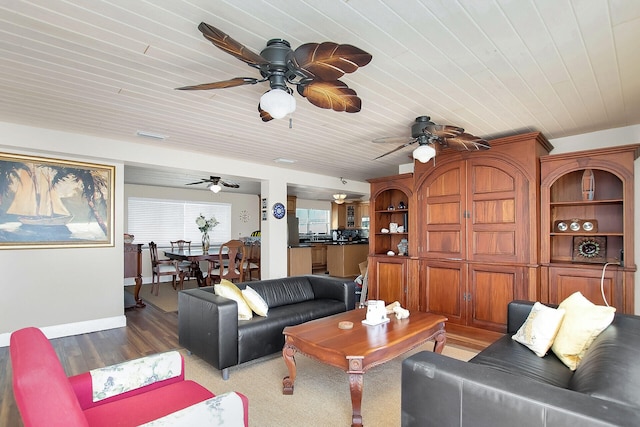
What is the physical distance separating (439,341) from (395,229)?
2.35 m

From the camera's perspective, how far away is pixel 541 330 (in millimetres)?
2254

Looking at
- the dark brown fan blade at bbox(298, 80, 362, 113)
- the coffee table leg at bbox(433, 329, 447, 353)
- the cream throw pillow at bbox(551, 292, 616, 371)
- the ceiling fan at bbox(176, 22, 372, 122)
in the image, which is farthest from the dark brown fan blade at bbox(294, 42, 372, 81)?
the coffee table leg at bbox(433, 329, 447, 353)

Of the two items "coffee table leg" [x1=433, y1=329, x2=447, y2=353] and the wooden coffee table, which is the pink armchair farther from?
"coffee table leg" [x1=433, y1=329, x2=447, y2=353]

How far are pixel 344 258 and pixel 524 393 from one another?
7020mm

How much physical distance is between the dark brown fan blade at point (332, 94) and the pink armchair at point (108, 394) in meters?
1.66

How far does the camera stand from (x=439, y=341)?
297 cm

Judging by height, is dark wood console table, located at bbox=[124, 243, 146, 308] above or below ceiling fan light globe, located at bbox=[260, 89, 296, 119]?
below

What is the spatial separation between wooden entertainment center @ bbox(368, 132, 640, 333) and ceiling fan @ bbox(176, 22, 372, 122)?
2.54 m

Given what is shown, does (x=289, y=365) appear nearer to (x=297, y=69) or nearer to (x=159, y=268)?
(x=297, y=69)

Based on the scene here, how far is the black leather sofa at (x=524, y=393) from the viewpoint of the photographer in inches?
45.1

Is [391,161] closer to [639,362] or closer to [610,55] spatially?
[610,55]

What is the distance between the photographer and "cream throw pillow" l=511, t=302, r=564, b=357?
2215 millimetres

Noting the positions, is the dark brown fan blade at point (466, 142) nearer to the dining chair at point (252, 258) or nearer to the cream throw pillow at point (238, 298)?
the cream throw pillow at point (238, 298)

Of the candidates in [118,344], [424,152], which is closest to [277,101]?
[424,152]
